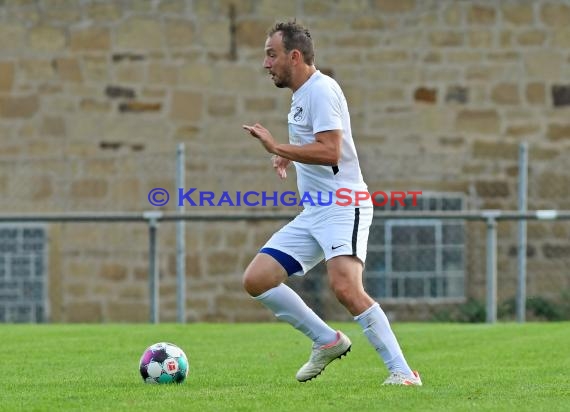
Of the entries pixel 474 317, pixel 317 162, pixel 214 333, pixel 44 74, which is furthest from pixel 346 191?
pixel 44 74

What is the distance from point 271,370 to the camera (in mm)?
9641

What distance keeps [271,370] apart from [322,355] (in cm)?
121

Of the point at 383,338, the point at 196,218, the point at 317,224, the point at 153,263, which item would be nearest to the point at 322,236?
the point at 317,224

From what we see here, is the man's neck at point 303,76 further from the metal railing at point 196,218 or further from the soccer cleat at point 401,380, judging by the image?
the metal railing at point 196,218

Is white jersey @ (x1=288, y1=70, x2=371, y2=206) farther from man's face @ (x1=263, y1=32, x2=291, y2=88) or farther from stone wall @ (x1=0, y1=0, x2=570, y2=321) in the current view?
stone wall @ (x1=0, y1=0, x2=570, y2=321)

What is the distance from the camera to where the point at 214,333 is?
1348 cm

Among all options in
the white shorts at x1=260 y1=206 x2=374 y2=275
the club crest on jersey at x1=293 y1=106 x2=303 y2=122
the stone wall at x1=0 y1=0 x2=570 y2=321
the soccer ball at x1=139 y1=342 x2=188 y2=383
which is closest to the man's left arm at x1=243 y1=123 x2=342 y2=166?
the club crest on jersey at x1=293 y1=106 x2=303 y2=122

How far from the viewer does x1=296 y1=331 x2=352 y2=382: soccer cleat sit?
8.49 m

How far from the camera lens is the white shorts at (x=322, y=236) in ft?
27.2

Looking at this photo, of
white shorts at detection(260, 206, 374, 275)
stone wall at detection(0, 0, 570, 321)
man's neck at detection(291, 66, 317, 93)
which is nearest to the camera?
white shorts at detection(260, 206, 374, 275)

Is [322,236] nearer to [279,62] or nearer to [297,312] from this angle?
[297,312]

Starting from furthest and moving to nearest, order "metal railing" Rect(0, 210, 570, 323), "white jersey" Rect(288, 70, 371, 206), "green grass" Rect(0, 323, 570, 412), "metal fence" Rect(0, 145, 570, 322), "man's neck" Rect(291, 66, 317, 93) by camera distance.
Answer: "metal fence" Rect(0, 145, 570, 322) → "metal railing" Rect(0, 210, 570, 323) → "man's neck" Rect(291, 66, 317, 93) → "white jersey" Rect(288, 70, 371, 206) → "green grass" Rect(0, 323, 570, 412)

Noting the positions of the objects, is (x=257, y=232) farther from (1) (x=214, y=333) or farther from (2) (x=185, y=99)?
(1) (x=214, y=333)

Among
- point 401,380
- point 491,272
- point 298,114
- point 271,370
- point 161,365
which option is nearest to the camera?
point 401,380
